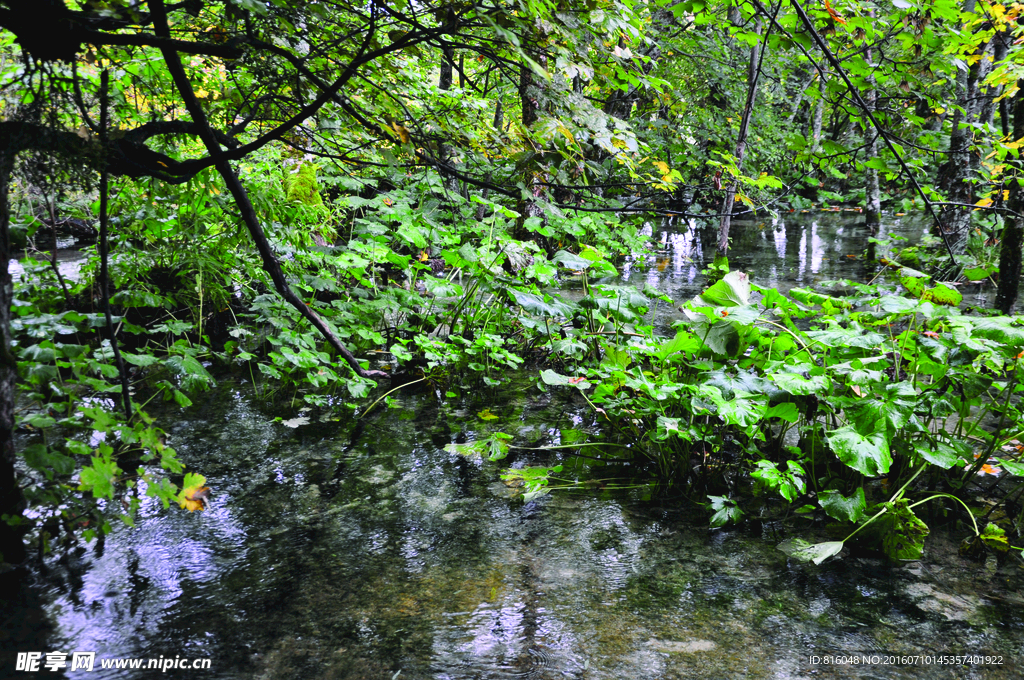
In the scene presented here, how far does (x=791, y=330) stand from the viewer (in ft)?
8.69

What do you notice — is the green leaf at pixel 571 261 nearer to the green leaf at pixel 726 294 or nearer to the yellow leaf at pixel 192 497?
the green leaf at pixel 726 294

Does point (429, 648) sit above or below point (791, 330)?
below

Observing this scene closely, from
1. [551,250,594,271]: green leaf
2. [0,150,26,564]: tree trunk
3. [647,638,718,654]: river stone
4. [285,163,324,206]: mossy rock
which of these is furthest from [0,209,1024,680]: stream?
[285,163,324,206]: mossy rock

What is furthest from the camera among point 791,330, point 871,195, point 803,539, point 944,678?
point 871,195

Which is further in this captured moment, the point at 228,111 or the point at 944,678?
the point at 228,111

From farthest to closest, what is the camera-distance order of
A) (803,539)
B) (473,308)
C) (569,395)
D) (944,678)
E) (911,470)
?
(473,308)
(569,395)
(911,470)
(803,539)
(944,678)

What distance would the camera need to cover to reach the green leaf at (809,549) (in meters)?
1.96

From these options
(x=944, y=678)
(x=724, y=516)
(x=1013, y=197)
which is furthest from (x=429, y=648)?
(x=1013, y=197)

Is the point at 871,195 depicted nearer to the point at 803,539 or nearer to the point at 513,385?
the point at 513,385

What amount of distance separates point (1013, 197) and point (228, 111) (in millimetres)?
4996

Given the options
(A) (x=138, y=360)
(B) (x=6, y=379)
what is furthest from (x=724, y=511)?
(A) (x=138, y=360)

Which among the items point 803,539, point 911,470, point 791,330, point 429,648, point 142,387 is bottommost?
point 429,648

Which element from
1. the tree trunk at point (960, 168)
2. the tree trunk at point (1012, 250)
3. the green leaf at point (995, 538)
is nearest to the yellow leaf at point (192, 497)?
the green leaf at point (995, 538)

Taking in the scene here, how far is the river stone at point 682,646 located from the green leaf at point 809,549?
497 millimetres
